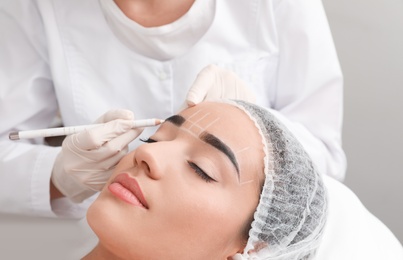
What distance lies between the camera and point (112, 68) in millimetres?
1458

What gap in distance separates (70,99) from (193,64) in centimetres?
34

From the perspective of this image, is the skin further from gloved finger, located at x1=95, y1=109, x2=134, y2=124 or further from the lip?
the lip

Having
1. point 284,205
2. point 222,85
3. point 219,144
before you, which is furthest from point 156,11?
point 284,205

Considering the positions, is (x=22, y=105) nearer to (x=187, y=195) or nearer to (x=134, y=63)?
(x=134, y=63)

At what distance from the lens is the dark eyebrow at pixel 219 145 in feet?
3.46

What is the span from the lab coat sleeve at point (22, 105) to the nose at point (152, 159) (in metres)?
0.43

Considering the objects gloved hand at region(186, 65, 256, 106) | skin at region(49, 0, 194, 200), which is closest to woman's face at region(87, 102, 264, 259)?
gloved hand at region(186, 65, 256, 106)

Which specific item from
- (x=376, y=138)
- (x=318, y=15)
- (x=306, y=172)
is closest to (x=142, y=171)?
(x=306, y=172)

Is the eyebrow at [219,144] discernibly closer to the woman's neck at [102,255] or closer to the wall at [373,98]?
the woman's neck at [102,255]

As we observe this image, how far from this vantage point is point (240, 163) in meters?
1.07

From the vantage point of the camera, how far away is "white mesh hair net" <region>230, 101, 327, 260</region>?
3.48 ft

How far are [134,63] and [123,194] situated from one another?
1.71 ft

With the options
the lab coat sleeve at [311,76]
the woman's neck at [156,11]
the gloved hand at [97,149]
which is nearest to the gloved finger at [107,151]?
the gloved hand at [97,149]

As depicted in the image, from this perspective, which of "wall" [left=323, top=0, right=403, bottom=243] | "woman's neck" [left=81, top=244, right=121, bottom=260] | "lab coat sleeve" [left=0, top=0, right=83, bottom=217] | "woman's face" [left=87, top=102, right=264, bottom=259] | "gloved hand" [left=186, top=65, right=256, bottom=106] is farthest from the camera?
"wall" [left=323, top=0, right=403, bottom=243]
